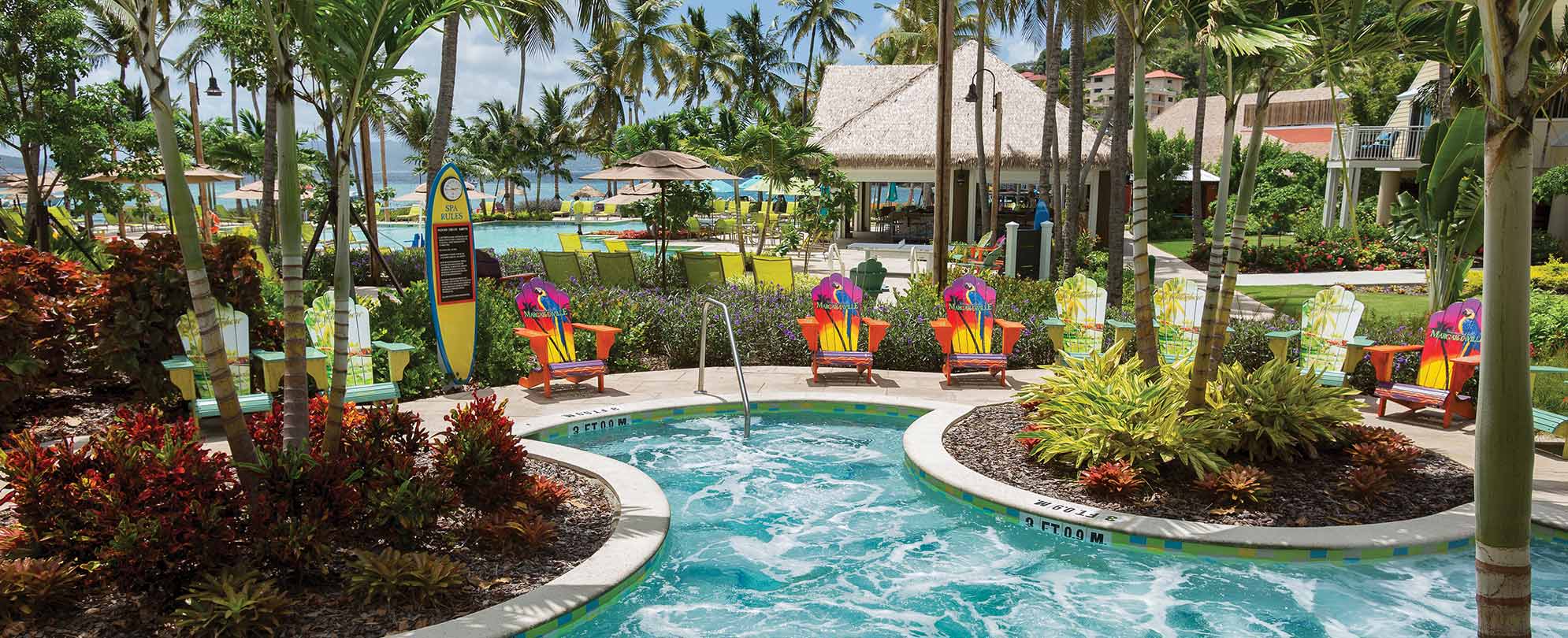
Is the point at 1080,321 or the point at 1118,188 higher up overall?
the point at 1118,188

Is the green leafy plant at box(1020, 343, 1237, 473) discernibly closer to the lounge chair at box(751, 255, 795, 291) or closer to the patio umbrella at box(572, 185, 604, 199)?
the lounge chair at box(751, 255, 795, 291)

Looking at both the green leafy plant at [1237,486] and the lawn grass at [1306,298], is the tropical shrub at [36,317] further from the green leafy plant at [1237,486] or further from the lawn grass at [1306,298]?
the lawn grass at [1306,298]

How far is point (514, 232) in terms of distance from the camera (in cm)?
3662

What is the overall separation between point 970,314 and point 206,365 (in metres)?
6.50

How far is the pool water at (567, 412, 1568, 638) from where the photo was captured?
16.0 ft

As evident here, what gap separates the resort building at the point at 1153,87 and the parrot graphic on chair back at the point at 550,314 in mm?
76660

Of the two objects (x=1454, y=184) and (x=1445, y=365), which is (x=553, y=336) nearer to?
(x=1454, y=184)

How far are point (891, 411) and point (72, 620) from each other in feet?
20.0

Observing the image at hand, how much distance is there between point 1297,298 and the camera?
639 inches

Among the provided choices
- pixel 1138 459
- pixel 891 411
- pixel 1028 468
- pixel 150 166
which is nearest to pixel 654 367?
pixel 891 411

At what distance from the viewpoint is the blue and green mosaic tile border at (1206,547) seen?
17.7ft

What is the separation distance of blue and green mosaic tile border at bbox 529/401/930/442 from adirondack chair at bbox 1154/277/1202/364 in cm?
253

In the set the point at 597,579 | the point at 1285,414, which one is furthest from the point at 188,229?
the point at 1285,414

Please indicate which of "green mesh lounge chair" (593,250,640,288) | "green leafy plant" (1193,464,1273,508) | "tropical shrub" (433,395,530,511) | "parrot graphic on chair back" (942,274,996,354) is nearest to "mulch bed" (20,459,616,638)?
"tropical shrub" (433,395,530,511)
